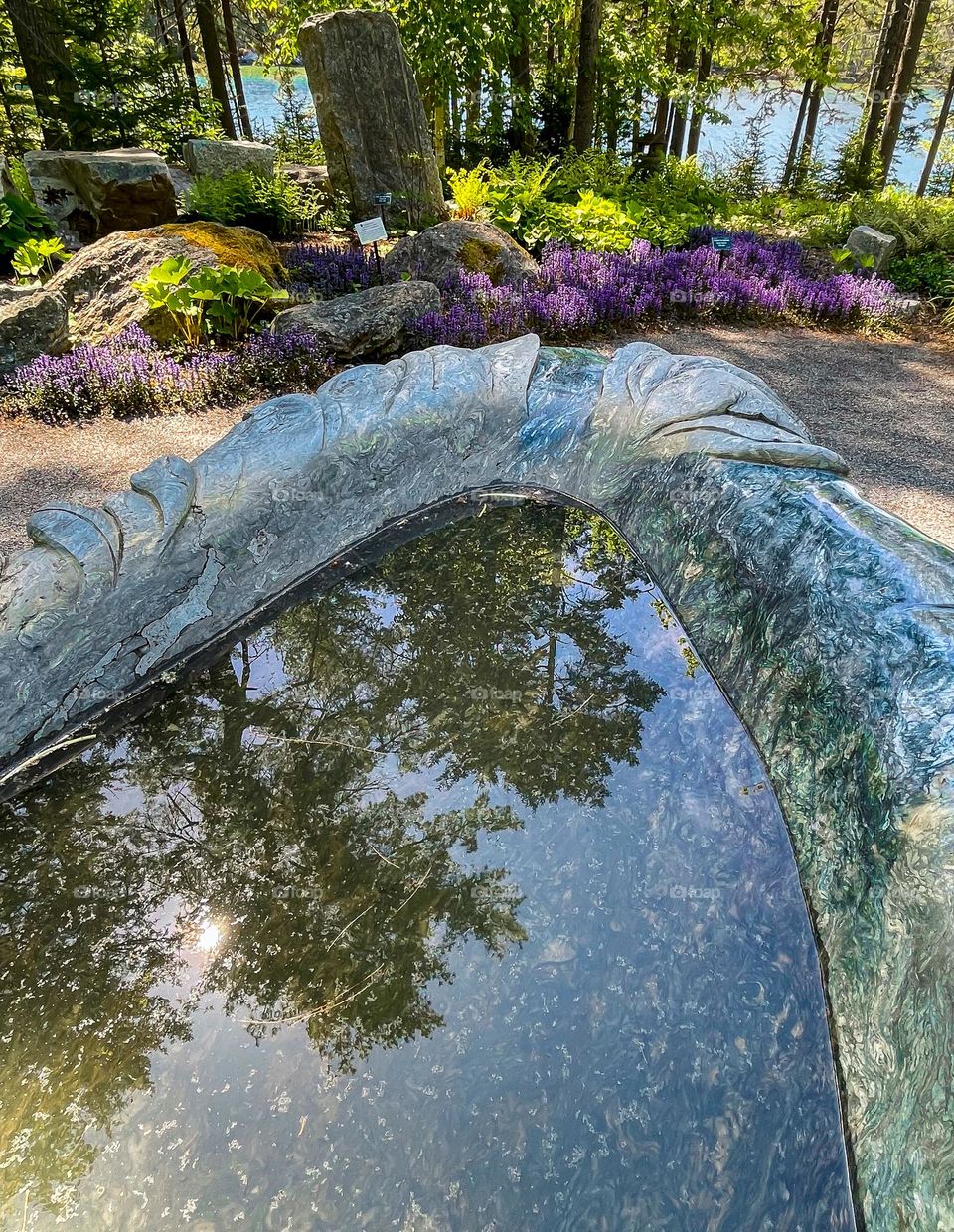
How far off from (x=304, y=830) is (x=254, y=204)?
8703 millimetres

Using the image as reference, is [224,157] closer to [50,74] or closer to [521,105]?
[50,74]

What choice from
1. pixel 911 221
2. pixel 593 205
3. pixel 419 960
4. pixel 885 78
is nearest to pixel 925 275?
pixel 911 221

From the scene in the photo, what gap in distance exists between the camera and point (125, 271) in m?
5.83

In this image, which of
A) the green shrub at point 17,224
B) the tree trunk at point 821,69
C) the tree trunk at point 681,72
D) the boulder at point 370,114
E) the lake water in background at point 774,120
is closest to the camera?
the green shrub at point 17,224

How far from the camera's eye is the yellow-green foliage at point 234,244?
601 centimetres

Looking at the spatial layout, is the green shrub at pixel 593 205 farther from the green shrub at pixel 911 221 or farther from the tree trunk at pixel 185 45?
the tree trunk at pixel 185 45

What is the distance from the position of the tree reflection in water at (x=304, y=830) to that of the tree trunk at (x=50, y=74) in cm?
1066

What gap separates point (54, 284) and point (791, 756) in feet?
21.5

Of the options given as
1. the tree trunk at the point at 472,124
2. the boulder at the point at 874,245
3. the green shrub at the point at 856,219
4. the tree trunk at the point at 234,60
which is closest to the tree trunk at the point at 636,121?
the tree trunk at the point at 472,124

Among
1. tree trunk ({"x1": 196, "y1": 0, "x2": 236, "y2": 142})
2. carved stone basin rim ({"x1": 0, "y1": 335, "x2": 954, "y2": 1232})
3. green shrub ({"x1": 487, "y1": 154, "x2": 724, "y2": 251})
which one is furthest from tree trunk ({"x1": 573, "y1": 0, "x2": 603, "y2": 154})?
carved stone basin rim ({"x1": 0, "y1": 335, "x2": 954, "y2": 1232})

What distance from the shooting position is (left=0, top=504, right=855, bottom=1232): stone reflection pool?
117 cm

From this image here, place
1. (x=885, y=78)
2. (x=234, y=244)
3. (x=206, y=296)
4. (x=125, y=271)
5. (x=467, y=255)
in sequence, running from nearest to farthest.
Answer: (x=206, y=296)
(x=125, y=271)
(x=234, y=244)
(x=467, y=255)
(x=885, y=78)

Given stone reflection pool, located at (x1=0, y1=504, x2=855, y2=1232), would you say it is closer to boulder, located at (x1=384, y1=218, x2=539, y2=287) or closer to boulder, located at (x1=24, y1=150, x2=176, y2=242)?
boulder, located at (x1=384, y1=218, x2=539, y2=287)

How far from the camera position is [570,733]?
6.52 ft
